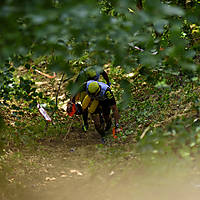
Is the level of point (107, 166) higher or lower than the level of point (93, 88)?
lower

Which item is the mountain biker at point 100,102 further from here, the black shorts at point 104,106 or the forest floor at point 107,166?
the forest floor at point 107,166

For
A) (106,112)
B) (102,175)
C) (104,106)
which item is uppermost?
(104,106)

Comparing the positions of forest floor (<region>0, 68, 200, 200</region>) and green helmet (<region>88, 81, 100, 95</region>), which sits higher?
green helmet (<region>88, 81, 100, 95</region>)

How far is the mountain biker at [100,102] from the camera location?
5555mm

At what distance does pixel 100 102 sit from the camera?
6094 millimetres

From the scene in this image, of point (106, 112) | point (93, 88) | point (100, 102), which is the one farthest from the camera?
point (106, 112)

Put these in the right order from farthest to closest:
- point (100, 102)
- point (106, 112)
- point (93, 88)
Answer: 1. point (106, 112)
2. point (100, 102)
3. point (93, 88)

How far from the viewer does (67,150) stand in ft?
19.2

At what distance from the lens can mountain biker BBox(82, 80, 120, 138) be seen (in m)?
5.55

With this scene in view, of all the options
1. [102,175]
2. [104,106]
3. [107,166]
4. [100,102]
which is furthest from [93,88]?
[102,175]

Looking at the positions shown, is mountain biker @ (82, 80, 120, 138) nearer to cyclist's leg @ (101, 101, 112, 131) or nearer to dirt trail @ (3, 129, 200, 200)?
cyclist's leg @ (101, 101, 112, 131)

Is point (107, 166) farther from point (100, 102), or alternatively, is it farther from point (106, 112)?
point (106, 112)

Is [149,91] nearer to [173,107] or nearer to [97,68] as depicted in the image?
[173,107]

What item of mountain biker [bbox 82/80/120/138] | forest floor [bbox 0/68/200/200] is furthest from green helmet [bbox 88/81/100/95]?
forest floor [bbox 0/68/200/200]
